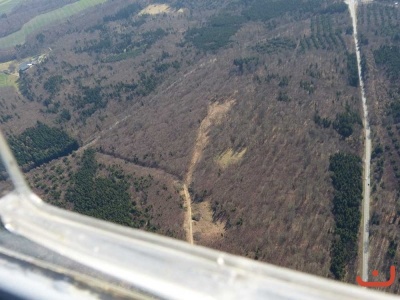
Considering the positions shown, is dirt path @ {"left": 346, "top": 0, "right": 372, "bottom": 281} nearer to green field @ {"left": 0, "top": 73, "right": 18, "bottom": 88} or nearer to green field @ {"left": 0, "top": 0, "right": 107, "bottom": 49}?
green field @ {"left": 0, "top": 73, "right": 18, "bottom": 88}

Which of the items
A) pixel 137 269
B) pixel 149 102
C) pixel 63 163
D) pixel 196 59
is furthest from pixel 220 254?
pixel 196 59

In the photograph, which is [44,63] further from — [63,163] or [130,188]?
[130,188]

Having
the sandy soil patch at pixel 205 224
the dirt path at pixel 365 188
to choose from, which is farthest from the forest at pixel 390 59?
the sandy soil patch at pixel 205 224

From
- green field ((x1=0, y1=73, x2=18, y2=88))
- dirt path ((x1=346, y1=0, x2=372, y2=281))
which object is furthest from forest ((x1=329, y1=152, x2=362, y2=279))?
green field ((x1=0, y1=73, x2=18, y2=88))

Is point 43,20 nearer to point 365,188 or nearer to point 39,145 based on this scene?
point 39,145

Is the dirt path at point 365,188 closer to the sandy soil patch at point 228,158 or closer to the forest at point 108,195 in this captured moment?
the sandy soil patch at point 228,158
